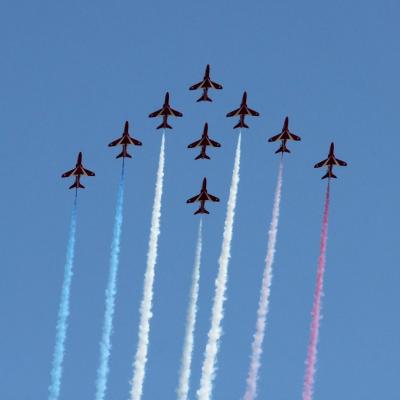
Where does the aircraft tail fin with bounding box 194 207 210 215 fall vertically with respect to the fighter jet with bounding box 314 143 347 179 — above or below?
below

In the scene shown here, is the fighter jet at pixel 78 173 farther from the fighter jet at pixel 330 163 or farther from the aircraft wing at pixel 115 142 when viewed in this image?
the fighter jet at pixel 330 163

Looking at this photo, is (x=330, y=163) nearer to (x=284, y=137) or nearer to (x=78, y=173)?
(x=284, y=137)

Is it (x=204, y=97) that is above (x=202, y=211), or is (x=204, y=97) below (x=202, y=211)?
above

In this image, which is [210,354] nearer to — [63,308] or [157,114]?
[63,308]

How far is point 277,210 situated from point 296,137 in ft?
28.5

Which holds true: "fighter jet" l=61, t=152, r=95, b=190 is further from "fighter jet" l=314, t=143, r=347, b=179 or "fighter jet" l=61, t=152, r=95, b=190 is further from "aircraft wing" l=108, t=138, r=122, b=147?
"fighter jet" l=314, t=143, r=347, b=179

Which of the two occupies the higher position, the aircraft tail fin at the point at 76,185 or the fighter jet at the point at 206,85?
the fighter jet at the point at 206,85

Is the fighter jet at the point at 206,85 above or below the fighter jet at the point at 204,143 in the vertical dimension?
above

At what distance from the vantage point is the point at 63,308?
399 feet

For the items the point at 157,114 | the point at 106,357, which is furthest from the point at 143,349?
the point at 157,114

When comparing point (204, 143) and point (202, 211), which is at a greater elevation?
point (204, 143)

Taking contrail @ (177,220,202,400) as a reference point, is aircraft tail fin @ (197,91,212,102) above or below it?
above

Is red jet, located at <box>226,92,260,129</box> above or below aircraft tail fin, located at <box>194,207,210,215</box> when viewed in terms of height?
above

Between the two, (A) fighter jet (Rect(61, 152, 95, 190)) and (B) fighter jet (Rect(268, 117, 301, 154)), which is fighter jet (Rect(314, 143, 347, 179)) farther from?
(A) fighter jet (Rect(61, 152, 95, 190))
